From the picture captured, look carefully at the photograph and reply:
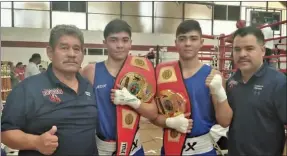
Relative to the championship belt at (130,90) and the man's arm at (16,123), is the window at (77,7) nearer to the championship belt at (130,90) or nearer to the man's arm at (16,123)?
the championship belt at (130,90)

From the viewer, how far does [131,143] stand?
60.8 inches

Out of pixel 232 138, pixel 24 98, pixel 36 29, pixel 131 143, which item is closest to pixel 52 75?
pixel 24 98

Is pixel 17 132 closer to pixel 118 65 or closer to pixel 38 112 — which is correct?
pixel 38 112

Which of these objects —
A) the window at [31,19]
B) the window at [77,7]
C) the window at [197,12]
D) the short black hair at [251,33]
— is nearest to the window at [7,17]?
the window at [31,19]

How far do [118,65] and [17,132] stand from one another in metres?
0.64

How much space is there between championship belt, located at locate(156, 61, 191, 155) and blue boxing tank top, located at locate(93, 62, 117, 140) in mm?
246

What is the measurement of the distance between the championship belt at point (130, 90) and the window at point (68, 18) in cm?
833

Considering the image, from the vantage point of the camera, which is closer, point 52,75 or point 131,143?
point 52,75

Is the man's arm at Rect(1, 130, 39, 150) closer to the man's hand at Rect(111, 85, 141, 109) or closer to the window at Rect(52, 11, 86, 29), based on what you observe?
the man's hand at Rect(111, 85, 141, 109)

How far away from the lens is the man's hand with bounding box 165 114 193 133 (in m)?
1.45

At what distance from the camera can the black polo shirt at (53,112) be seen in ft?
3.59

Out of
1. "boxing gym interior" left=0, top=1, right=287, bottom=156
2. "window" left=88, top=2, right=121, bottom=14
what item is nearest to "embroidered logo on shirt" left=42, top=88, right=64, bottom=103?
"boxing gym interior" left=0, top=1, right=287, bottom=156

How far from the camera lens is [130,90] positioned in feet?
4.94

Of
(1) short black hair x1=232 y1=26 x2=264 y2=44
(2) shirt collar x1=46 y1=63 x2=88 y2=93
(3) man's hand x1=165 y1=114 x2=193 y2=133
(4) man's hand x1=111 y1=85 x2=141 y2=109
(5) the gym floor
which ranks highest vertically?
(1) short black hair x1=232 y1=26 x2=264 y2=44
